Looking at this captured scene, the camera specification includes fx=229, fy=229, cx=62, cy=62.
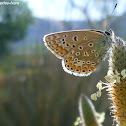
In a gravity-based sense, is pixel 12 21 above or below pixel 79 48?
above

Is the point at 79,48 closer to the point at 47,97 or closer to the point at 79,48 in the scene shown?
the point at 79,48

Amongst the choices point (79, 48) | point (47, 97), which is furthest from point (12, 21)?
point (79, 48)

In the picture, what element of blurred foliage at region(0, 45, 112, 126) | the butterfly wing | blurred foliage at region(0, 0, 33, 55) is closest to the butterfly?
the butterfly wing

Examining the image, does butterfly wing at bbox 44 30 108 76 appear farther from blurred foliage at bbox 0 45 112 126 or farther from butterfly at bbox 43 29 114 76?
blurred foliage at bbox 0 45 112 126

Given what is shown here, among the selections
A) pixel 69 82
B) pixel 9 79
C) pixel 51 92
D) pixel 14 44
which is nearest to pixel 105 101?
pixel 69 82

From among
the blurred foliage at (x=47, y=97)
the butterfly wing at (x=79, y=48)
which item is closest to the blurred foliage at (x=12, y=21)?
the blurred foliage at (x=47, y=97)

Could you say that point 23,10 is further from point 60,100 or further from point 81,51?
point 81,51

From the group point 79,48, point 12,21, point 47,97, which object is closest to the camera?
point 79,48

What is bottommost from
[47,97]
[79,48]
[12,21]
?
[47,97]
